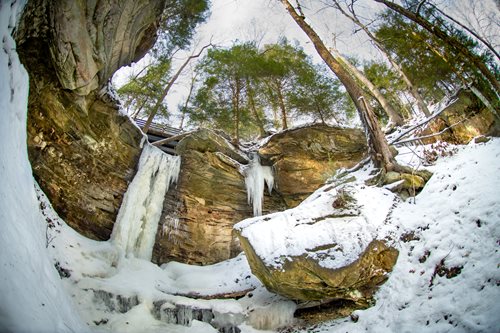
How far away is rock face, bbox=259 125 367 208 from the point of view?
1098 cm

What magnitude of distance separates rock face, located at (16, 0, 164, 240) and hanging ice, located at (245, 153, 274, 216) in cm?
434

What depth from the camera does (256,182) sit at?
11.1 m

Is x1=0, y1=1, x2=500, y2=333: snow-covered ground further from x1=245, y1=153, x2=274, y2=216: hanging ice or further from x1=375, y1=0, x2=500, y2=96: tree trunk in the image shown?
x1=245, y1=153, x2=274, y2=216: hanging ice

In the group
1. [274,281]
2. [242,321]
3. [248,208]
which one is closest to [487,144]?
[274,281]

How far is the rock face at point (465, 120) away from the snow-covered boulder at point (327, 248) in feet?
13.7

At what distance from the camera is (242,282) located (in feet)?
27.1

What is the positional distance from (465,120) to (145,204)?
10.8 meters

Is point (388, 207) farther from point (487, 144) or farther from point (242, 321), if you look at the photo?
point (242, 321)

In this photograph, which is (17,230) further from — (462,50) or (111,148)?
(111,148)

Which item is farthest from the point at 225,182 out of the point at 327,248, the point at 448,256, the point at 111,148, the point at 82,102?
the point at 448,256

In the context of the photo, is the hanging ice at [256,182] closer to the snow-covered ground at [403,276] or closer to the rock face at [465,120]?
the snow-covered ground at [403,276]

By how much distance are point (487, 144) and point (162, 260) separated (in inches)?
382

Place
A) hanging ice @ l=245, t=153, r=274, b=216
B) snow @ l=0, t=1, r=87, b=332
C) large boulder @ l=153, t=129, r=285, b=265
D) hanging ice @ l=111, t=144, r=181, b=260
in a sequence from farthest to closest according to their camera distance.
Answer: hanging ice @ l=245, t=153, r=274, b=216
large boulder @ l=153, t=129, r=285, b=265
hanging ice @ l=111, t=144, r=181, b=260
snow @ l=0, t=1, r=87, b=332

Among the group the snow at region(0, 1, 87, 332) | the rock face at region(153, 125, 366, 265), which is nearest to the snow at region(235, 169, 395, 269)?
the rock face at region(153, 125, 366, 265)
